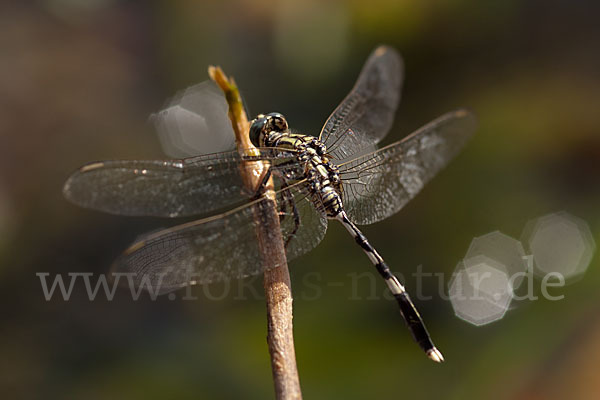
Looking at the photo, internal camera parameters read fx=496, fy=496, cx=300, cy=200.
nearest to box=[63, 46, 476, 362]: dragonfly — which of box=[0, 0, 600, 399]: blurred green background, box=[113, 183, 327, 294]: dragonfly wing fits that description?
box=[113, 183, 327, 294]: dragonfly wing

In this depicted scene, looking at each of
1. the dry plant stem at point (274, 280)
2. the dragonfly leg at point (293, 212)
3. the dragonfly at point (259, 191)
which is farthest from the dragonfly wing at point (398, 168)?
the dry plant stem at point (274, 280)

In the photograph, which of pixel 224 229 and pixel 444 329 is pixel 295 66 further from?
pixel 224 229

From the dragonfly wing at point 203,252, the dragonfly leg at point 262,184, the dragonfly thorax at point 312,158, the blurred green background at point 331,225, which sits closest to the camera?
the dragonfly wing at point 203,252

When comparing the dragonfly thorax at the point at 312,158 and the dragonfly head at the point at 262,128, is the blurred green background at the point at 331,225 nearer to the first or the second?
the dragonfly thorax at the point at 312,158

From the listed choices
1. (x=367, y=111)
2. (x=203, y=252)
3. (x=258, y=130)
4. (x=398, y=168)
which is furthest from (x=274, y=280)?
(x=367, y=111)

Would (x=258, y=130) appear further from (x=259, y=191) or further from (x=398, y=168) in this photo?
(x=398, y=168)
